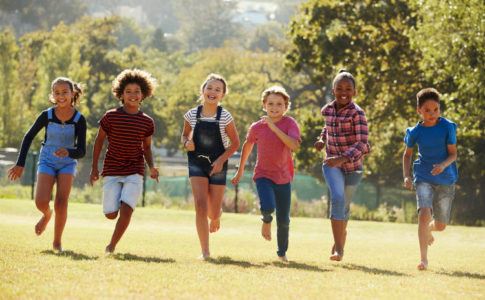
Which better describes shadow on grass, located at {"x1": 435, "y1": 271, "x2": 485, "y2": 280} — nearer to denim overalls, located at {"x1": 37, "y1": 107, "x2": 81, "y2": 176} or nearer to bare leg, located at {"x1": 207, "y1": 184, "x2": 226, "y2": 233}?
bare leg, located at {"x1": 207, "y1": 184, "x2": 226, "y2": 233}

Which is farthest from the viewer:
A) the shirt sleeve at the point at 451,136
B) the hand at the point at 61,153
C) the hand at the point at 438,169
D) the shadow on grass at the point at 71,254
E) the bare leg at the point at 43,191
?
the shirt sleeve at the point at 451,136

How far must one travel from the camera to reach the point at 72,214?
85.7 ft

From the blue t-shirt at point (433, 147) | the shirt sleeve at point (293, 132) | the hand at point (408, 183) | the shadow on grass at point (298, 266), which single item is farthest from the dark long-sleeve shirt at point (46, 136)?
the blue t-shirt at point (433, 147)

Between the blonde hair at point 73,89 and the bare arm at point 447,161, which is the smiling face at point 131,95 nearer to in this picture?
the blonde hair at point 73,89

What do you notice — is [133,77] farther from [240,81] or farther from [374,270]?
[240,81]

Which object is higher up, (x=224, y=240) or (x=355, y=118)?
(x=355, y=118)

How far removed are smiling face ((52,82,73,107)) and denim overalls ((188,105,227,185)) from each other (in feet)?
4.89

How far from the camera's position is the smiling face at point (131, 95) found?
40.1ft

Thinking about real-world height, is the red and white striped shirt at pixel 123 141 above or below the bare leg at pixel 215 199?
above

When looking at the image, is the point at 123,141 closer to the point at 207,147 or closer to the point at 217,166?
the point at 207,147

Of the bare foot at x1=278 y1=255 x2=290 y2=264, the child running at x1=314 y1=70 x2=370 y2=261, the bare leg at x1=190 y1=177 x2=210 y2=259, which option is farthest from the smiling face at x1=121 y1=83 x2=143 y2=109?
the bare foot at x1=278 y1=255 x2=290 y2=264

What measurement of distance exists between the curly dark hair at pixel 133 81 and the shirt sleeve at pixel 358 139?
239cm

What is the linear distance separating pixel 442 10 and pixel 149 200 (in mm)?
15276

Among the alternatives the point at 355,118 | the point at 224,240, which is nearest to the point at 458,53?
the point at 224,240
